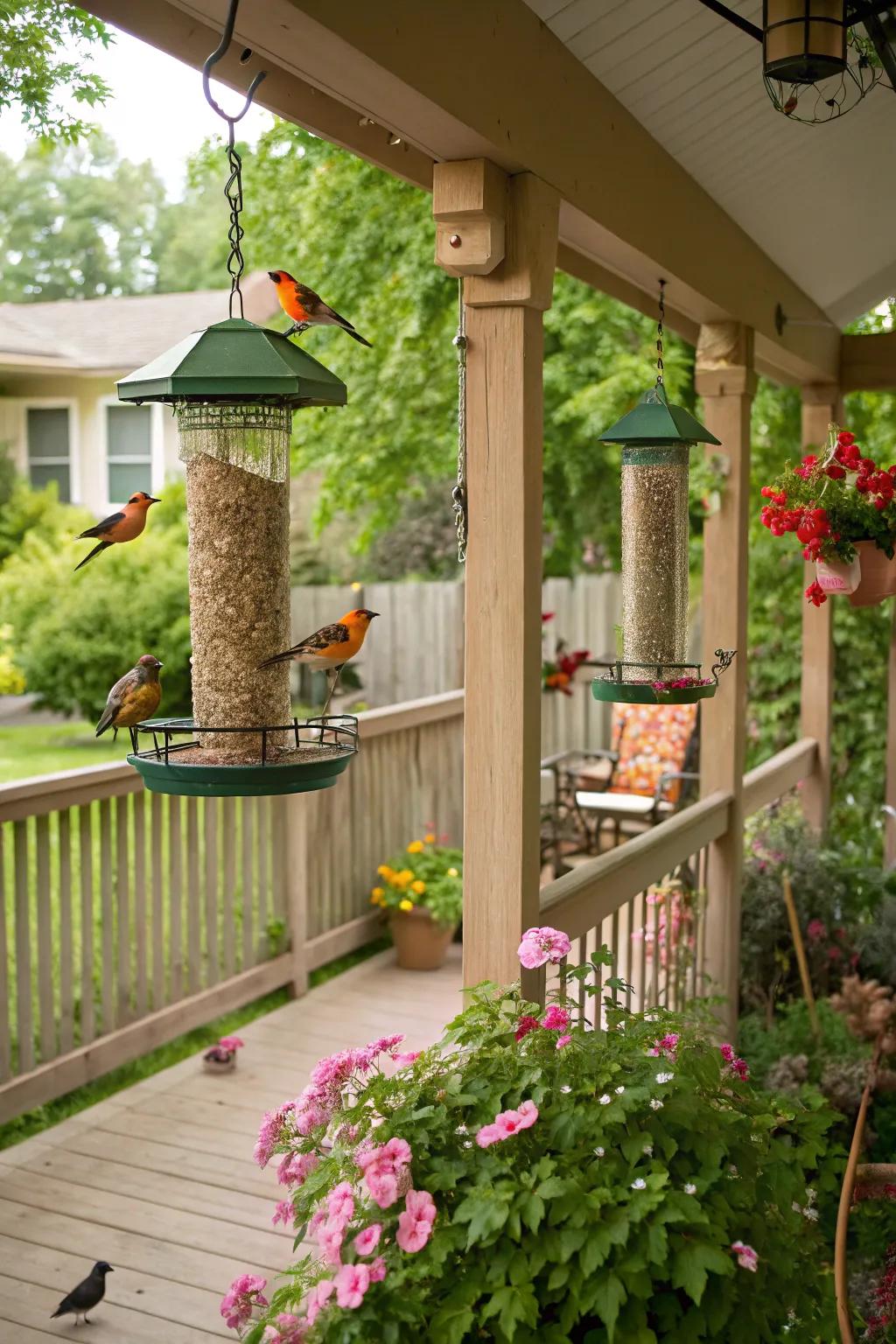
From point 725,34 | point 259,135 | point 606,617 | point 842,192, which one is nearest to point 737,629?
point 842,192

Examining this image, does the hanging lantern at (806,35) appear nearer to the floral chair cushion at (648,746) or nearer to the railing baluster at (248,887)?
the railing baluster at (248,887)

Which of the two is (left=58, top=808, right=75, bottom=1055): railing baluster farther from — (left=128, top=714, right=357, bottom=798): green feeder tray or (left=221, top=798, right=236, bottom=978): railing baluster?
(left=128, top=714, right=357, bottom=798): green feeder tray

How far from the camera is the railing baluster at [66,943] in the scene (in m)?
3.99

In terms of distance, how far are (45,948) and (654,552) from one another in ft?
7.36

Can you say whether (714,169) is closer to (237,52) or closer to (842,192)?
(842,192)

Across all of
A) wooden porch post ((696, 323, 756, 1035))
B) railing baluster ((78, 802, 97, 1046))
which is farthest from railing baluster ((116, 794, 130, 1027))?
wooden porch post ((696, 323, 756, 1035))

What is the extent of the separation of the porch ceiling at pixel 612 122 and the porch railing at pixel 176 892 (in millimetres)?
2309

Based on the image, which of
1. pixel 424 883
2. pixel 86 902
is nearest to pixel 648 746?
pixel 424 883

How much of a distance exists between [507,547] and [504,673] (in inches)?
9.5

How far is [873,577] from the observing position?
3035mm

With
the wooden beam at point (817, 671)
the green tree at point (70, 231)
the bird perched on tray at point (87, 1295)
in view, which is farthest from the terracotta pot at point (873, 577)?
the green tree at point (70, 231)

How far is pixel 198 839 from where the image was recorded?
4645 millimetres

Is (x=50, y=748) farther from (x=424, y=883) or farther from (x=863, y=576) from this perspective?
(x=863, y=576)

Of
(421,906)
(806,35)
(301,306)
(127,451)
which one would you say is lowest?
(421,906)
